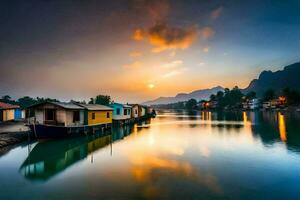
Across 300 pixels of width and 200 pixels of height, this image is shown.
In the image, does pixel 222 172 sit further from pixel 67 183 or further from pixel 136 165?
pixel 67 183

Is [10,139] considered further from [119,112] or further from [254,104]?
[254,104]

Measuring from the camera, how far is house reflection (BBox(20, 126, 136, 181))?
1510 centimetres

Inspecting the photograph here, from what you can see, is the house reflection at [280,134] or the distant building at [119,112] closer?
the house reflection at [280,134]

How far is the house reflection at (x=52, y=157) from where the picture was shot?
595 inches

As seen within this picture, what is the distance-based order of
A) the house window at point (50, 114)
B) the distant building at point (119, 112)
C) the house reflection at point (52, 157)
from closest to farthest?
1. the house reflection at point (52, 157)
2. the house window at point (50, 114)
3. the distant building at point (119, 112)

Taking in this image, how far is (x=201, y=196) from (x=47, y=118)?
1008 inches

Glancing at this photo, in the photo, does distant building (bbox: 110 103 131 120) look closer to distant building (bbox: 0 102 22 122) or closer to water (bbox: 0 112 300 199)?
distant building (bbox: 0 102 22 122)

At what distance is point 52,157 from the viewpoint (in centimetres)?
1958

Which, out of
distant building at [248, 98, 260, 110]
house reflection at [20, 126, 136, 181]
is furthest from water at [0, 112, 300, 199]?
distant building at [248, 98, 260, 110]

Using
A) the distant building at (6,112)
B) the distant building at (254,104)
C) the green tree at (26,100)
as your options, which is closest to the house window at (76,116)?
the distant building at (6,112)

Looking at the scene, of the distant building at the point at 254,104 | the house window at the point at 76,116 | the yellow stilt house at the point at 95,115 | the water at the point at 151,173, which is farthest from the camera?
the distant building at the point at 254,104

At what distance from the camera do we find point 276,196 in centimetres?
1064

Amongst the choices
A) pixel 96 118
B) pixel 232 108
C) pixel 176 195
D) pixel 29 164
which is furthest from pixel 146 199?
pixel 232 108

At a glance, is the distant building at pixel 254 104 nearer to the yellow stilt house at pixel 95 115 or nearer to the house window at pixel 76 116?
the yellow stilt house at pixel 95 115
